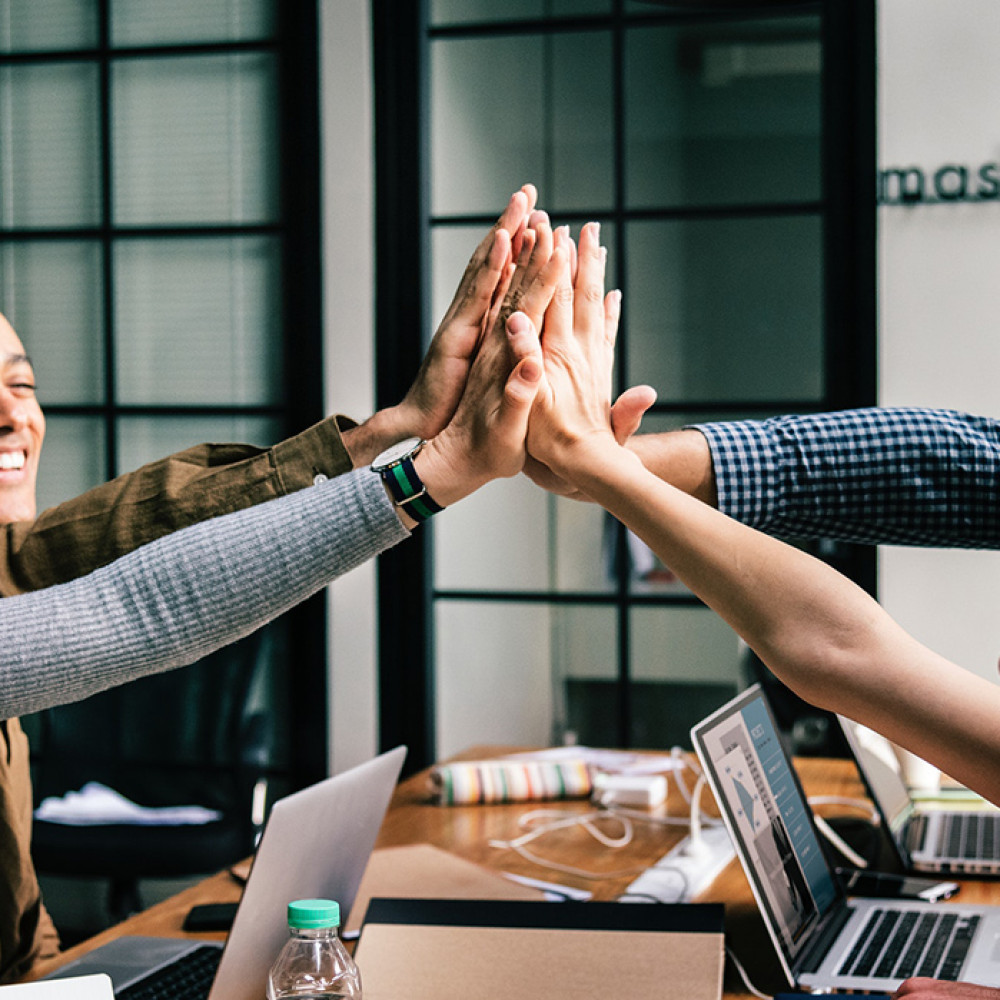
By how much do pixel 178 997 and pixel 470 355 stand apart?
0.76 meters

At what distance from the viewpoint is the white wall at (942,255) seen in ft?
10.7

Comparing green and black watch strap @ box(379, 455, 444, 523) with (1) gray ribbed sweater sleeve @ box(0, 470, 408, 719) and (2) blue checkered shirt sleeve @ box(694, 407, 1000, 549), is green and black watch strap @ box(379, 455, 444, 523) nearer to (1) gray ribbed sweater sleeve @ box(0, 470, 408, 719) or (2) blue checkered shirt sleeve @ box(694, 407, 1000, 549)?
(1) gray ribbed sweater sleeve @ box(0, 470, 408, 719)

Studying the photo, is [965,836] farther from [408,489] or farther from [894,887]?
[408,489]

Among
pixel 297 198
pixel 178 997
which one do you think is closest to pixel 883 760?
pixel 178 997

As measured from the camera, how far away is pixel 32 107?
3.63 meters

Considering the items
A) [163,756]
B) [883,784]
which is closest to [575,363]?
[883,784]

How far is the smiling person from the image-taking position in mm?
1039

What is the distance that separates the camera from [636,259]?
3455 millimetres

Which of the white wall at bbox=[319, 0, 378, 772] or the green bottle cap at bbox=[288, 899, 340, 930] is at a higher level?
the white wall at bbox=[319, 0, 378, 772]

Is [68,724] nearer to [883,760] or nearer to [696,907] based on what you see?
[883,760]

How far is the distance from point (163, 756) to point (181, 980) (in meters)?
2.30

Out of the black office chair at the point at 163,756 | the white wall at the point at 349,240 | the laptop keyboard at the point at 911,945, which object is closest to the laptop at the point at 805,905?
the laptop keyboard at the point at 911,945

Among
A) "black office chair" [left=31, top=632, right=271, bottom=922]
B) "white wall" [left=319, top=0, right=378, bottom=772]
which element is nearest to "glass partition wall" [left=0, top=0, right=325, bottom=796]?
"white wall" [left=319, top=0, right=378, bottom=772]

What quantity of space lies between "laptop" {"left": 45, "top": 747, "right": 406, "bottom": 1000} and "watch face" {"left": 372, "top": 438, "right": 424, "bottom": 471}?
300 millimetres
